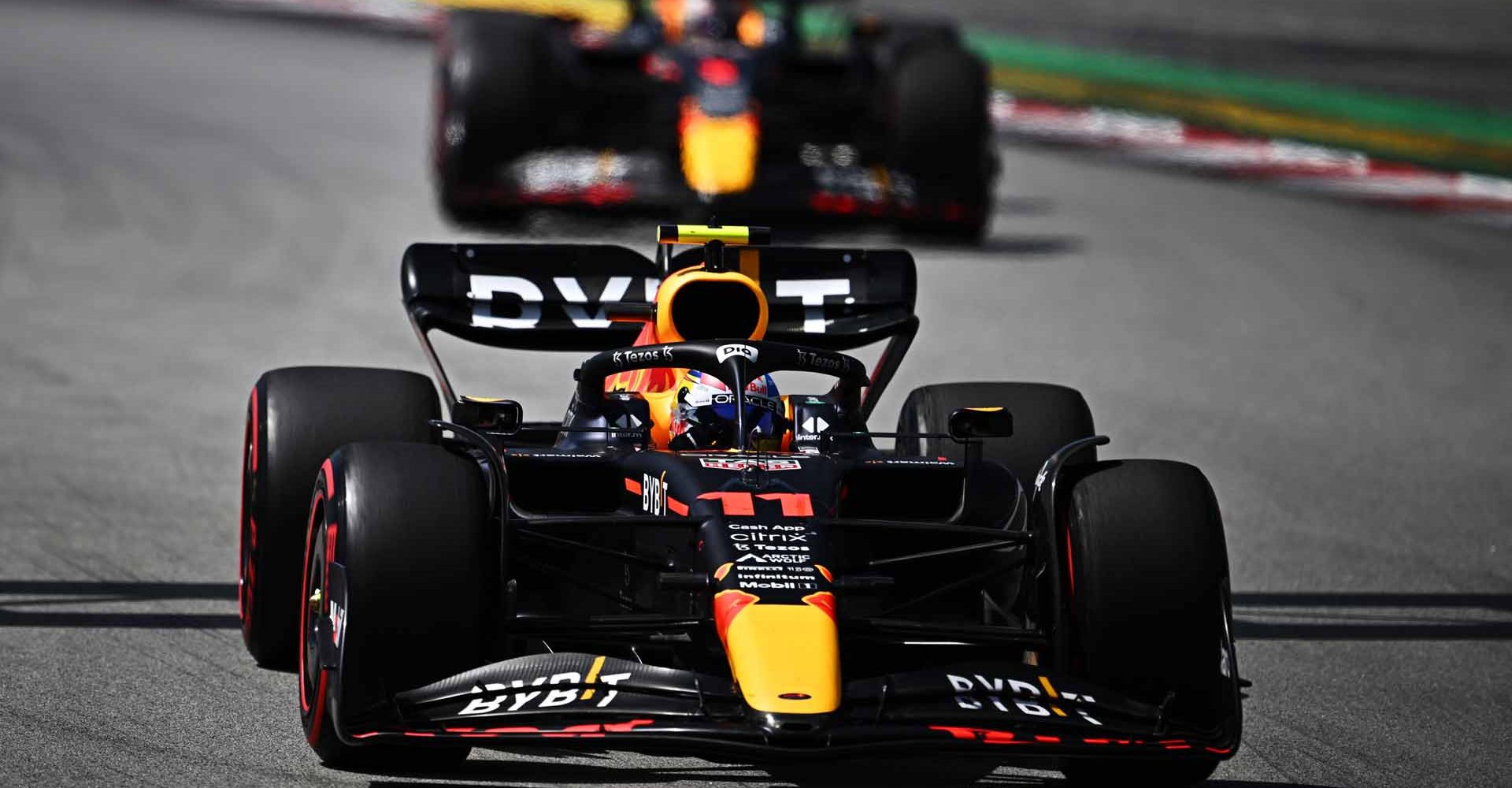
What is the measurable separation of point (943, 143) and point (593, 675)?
11.3 metres

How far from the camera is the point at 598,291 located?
29.1 ft

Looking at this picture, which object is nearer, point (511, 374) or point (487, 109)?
point (511, 374)

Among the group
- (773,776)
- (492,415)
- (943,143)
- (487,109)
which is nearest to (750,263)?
(492,415)

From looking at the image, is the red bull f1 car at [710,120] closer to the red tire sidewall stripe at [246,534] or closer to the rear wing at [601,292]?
the rear wing at [601,292]

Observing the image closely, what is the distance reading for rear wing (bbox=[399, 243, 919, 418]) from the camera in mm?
8688

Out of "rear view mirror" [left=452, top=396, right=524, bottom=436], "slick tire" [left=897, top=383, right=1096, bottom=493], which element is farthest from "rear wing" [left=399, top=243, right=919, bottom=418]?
"rear view mirror" [left=452, top=396, right=524, bottom=436]

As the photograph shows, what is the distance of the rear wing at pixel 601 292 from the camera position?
342 inches

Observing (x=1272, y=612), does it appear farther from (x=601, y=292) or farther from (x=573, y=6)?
(x=573, y=6)

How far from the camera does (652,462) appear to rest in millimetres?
6914

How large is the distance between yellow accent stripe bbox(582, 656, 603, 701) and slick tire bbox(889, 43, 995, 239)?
1089 centimetres

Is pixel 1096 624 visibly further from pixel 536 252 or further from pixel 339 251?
pixel 339 251

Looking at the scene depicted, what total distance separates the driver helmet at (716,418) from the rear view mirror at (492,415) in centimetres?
54

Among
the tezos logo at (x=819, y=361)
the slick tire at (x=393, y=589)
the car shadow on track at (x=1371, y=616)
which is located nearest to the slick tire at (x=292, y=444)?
the slick tire at (x=393, y=589)

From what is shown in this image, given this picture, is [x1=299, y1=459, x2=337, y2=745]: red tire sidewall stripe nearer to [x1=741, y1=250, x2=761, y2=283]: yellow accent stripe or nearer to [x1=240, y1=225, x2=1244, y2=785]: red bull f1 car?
[x1=240, y1=225, x2=1244, y2=785]: red bull f1 car
